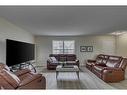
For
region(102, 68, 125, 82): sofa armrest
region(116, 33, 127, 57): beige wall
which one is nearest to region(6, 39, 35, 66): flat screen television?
region(102, 68, 125, 82): sofa armrest

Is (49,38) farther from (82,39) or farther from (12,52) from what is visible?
(12,52)

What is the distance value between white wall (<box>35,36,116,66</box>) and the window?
304 mm

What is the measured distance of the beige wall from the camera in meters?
10.3

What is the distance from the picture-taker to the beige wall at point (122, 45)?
10.3 m

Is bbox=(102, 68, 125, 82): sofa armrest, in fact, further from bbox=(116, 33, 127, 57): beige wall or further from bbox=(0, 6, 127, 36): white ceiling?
bbox=(116, 33, 127, 57): beige wall

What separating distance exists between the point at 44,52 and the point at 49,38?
3.42 feet

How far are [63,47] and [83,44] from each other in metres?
1.43

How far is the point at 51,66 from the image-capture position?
1015 centimetres

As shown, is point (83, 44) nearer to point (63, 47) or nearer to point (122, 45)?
point (63, 47)

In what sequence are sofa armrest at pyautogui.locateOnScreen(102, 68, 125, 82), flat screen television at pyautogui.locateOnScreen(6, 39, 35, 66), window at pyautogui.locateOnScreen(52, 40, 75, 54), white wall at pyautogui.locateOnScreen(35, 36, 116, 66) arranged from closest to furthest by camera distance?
flat screen television at pyautogui.locateOnScreen(6, 39, 35, 66)
sofa armrest at pyautogui.locateOnScreen(102, 68, 125, 82)
white wall at pyautogui.locateOnScreen(35, 36, 116, 66)
window at pyautogui.locateOnScreen(52, 40, 75, 54)

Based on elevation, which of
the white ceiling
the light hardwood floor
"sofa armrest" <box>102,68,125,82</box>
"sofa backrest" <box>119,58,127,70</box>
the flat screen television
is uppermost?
the white ceiling

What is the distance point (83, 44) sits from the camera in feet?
39.8

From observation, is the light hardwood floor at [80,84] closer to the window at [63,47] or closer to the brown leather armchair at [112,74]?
the brown leather armchair at [112,74]
